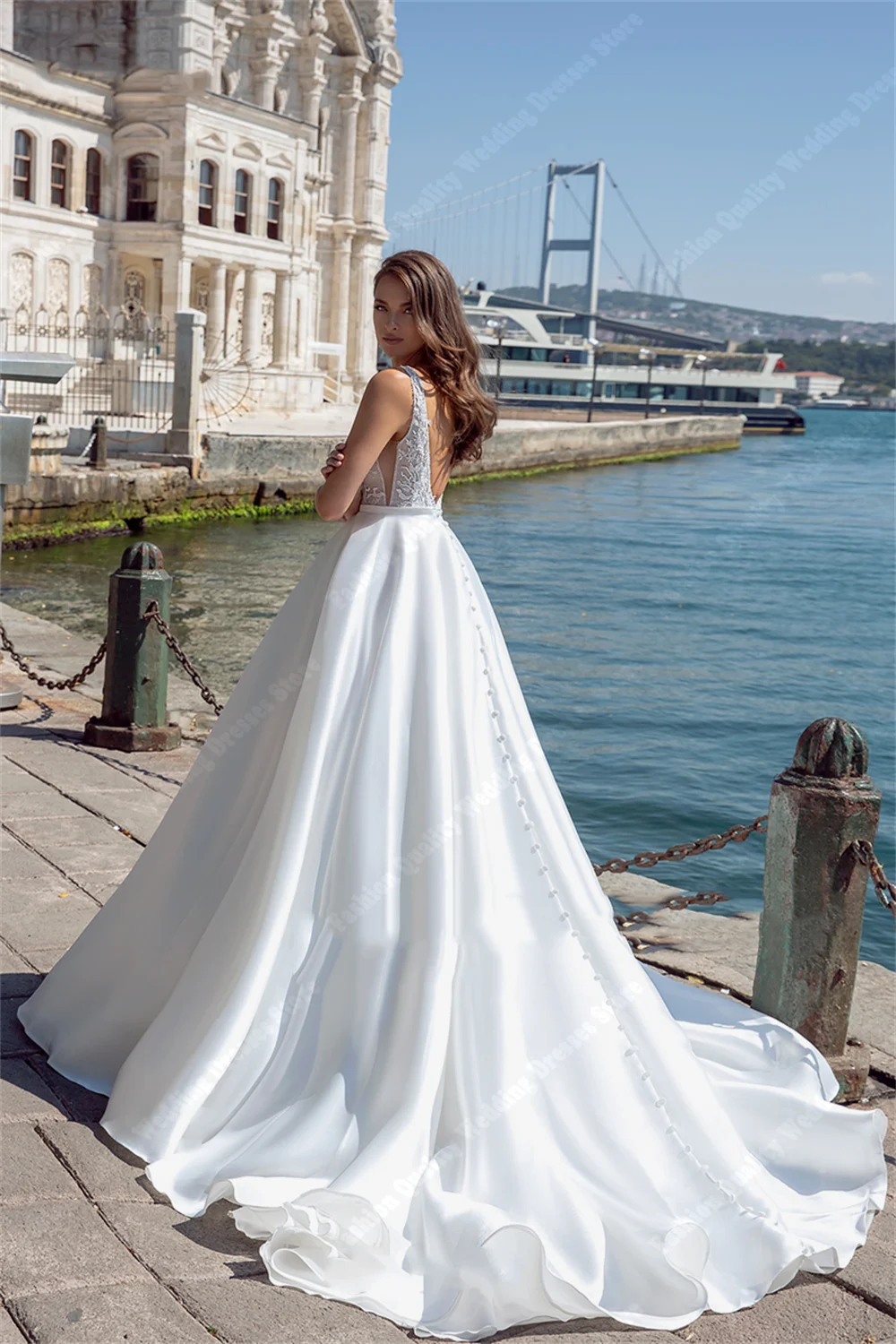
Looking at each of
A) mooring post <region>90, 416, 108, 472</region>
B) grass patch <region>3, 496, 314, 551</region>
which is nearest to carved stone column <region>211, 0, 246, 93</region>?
grass patch <region>3, 496, 314, 551</region>

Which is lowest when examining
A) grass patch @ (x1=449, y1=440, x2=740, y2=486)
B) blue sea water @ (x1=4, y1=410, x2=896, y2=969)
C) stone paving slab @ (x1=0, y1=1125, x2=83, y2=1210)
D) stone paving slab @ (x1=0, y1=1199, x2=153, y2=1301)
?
blue sea water @ (x1=4, y1=410, x2=896, y2=969)

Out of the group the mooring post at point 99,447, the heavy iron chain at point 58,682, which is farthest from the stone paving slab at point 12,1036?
the mooring post at point 99,447

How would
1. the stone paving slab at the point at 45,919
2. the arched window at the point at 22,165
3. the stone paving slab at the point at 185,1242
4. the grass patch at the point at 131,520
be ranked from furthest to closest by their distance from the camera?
1. the arched window at the point at 22,165
2. the grass patch at the point at 131,520
3. the stone paving slab at the point at 45,919
4. the stone paving slab at the point at 185,1242

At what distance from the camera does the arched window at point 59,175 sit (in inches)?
1346

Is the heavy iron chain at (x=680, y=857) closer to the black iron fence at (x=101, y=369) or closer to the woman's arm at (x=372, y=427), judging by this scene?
the woman's arm at (x=372, y=427)

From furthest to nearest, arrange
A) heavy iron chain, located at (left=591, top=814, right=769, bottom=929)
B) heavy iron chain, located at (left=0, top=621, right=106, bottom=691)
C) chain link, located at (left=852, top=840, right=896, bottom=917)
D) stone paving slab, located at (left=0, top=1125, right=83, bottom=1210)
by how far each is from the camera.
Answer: heavy iron chain, located at (left=0, top=621, right=106, bottom=691), heavy iron chain, located at (left=591, top=814, right=769, bottom=929), chain link, located at (left=852, top=840, right=896, bottom=917), stone paving slab, located at (left=0, top=1125, right=83, bottom=1210)

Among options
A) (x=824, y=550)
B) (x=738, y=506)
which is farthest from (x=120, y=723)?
(x=738, y=506)

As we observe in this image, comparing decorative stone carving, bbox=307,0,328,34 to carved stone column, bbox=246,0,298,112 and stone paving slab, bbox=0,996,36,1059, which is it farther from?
stone paving slab, bbox=0,996,36,1059

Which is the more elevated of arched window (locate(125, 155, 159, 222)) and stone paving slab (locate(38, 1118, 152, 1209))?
arched window (locate(125, 155, 159, 222))

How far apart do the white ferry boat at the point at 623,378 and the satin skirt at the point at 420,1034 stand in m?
79.8

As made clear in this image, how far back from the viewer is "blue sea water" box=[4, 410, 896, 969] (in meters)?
10.3

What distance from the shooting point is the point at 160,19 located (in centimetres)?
3650

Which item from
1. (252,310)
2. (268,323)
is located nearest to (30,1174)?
Result: (252,310)

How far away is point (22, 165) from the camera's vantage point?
33.2 m
